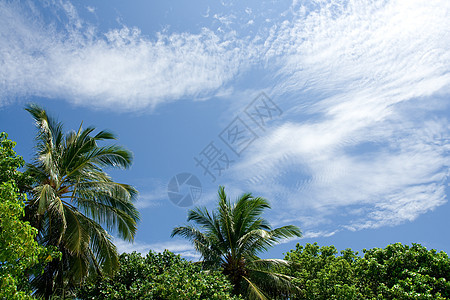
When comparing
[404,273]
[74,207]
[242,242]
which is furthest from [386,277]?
[74,207]

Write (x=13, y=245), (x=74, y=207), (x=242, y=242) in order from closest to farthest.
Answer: (x=13, y=245) → (x=74, y=207) → (x=242, y=242)

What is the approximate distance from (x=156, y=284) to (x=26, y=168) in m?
5.26

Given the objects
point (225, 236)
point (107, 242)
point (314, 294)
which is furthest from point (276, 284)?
point (107, 242)

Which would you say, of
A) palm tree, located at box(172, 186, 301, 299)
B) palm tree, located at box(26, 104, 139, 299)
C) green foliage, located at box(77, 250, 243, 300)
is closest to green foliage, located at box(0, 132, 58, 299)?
palm tree, located at box(26, 104, 139, 299)

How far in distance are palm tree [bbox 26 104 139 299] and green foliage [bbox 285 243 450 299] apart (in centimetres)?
645

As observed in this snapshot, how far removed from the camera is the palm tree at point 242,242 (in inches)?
533

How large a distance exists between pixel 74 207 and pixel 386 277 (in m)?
10.1

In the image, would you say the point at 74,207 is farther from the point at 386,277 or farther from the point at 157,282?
the point at 386,277

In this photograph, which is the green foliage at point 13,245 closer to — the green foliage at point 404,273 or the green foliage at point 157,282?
the green foliage at point 157,282

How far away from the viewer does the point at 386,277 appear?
11.9m

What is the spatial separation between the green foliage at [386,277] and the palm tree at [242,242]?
1016mm

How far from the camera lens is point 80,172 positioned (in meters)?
11.4

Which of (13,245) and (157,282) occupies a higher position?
(157,282)

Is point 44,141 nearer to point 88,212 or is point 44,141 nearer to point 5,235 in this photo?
point 88,212
